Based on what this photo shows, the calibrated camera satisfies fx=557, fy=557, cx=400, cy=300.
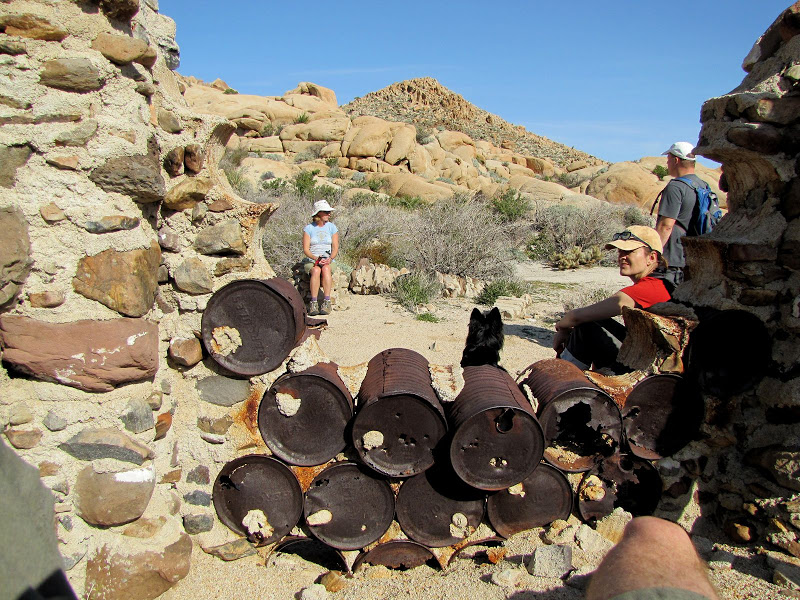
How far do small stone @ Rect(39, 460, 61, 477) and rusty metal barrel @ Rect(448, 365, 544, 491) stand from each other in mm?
1581

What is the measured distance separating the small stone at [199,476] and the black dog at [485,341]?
136 centimetres

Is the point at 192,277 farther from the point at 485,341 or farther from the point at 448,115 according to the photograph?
the point at 448,115

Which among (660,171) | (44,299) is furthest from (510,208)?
(660,171)

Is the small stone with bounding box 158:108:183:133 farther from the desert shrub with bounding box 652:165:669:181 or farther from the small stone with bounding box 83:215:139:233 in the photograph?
the desert shrub with bounding box 652:165:669:181

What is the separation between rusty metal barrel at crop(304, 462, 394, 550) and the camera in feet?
8.31

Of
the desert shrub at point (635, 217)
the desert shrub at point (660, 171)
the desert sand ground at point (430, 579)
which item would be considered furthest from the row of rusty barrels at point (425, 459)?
the desert shrub at point (660, 171)

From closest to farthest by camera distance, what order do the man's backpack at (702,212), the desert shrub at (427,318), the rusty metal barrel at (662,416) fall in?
1. the rusty metal barrel at (662,416)
2. the man's backpack at (702,212)
3. the desert shrub at (427,318)

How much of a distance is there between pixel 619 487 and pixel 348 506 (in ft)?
4.28

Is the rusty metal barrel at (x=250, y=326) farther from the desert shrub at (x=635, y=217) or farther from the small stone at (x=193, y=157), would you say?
the desert shrub at (x=635, y=217)

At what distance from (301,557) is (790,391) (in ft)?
7.78

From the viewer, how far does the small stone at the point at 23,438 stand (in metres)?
2.10

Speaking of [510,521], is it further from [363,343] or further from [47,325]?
[363,343]

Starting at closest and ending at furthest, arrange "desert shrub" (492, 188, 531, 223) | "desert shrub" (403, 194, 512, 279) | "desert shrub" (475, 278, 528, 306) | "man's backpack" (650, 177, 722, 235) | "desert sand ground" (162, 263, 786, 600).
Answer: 1. "desert sand ground" (162, 263, 786, 600)
2. "man's backpack" (650, 177, 722, 235)
3. "desert shrub" (475, 278, 528, 306)
4. "desert shrub" (403, 194, 512, 279)
5. "desert shrub" (492, 188, 531, 223)

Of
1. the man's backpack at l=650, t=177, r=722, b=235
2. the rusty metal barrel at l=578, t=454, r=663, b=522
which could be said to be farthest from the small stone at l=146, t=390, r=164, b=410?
the man's backpack at l=650, t=177, r=722, b=235
